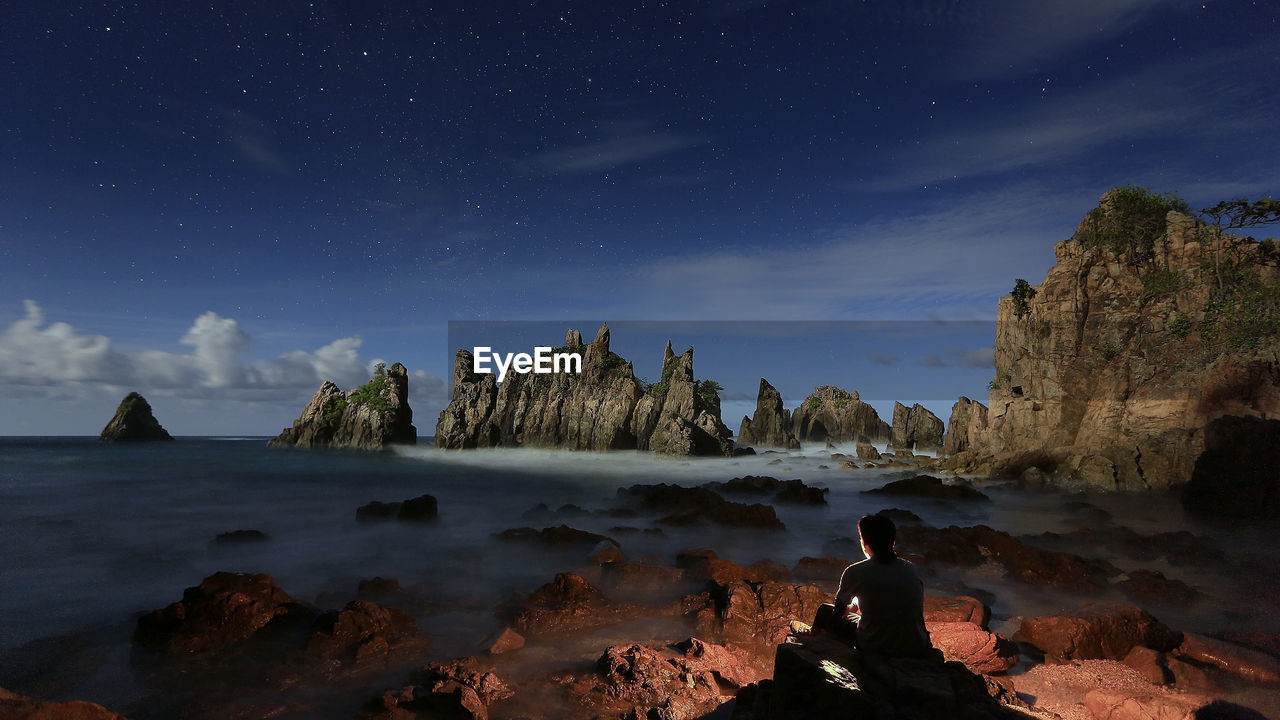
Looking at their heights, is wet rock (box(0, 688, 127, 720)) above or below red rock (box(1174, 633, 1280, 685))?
above

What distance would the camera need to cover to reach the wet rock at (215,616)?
27.0 ft

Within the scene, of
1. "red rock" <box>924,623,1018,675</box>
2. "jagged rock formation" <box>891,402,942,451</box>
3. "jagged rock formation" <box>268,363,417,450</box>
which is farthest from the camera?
"jagged rock formation" <box>268,363,417,450</box>

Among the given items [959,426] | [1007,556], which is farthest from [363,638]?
[959,426]

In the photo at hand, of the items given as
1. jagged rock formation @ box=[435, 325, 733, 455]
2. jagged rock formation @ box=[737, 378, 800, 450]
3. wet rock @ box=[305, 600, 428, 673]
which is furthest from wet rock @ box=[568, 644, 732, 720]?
jagged rock formation @ box=[737, 378, 800, 450]

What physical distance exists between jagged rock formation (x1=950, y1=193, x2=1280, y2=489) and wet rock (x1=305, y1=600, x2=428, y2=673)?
25811 mm

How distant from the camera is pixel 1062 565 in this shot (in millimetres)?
11383

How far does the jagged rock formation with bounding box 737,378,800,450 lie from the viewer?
79.9 meters

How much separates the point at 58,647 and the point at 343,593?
14.2 feet

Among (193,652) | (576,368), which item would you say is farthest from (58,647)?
(576,368)

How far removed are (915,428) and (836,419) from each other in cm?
1589

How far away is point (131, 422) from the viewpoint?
96438 mm

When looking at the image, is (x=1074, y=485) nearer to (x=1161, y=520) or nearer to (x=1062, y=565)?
(x=1161, y=520)

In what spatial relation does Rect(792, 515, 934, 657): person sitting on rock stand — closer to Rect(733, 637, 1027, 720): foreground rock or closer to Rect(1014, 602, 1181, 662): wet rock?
Rect(733, 637, 1027, 720): foreground rock

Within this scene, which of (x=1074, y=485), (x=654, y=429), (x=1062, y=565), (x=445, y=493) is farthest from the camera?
(x=654, y=429)
